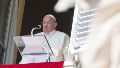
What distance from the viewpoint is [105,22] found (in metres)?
0.41

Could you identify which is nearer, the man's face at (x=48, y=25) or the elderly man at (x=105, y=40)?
the elderly man at (x=105, y=40)

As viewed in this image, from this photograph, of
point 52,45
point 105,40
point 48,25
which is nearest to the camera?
point 105,40

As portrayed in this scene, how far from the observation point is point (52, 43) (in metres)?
5.19

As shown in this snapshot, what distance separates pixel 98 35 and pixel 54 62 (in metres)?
4.19

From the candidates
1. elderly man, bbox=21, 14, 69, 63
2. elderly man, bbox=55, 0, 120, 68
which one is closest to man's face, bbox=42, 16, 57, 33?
elderly man, bbox=21, 14, 69, 63

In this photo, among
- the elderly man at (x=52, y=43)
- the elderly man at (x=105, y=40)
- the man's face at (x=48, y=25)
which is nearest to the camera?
the elderly man at (x=105, y=40)

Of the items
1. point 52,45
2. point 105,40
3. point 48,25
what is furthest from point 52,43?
point 105,40

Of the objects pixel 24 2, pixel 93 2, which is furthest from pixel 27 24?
pixel 93 2

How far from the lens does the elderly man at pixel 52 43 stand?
15.4ft

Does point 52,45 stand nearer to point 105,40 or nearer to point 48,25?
point 48,25

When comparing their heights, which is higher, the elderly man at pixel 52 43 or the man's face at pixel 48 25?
the man's face at pixel 48 25

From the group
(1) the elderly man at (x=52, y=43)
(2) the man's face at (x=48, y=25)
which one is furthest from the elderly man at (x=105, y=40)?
(2) the man's face at (x=48, y=25)

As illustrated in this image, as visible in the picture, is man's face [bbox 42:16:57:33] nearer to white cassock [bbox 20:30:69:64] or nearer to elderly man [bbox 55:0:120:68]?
white cassock [bbox 20:30:69:64]

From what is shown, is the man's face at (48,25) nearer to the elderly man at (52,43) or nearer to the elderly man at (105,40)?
the elderly man at (52,43)
